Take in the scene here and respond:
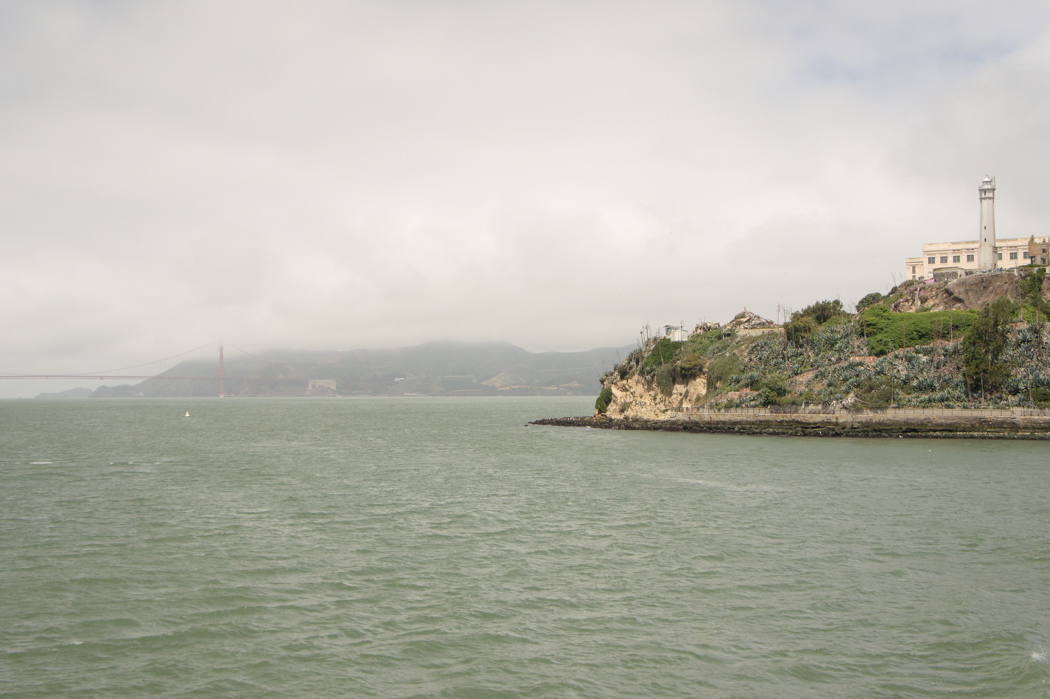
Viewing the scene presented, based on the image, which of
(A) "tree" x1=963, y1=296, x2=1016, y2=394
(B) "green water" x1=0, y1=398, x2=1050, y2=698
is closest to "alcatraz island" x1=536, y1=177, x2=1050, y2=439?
(A) "tree" x1=963, y1=296, x2=1016, y2=394

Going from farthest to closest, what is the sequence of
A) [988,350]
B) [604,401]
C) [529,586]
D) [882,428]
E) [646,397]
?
[604,401], [646,397], [988,350], [882,428], [529,586]

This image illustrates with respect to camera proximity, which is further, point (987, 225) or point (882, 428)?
point (987, 225)

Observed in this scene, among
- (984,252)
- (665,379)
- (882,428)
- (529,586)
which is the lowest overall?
(529,586)

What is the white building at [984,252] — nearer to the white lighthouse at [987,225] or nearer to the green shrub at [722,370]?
the white lighthouse at [987,225]

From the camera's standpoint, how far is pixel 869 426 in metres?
60.2

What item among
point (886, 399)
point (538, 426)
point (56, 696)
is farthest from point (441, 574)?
point (538, 426)

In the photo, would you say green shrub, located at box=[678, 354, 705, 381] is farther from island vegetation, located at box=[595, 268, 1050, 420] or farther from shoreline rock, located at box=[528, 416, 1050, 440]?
shoreline rock, located at box=[528, 416, 1050, 440]

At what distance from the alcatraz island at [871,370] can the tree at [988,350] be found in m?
0.10

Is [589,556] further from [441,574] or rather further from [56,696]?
[56,696]

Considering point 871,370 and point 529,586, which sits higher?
point 871,370

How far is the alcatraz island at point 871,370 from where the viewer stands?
196 feet

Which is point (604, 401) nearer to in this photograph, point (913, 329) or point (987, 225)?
point (913, 329)

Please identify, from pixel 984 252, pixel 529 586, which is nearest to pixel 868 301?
pixel 984 252

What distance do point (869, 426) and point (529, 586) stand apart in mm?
52694
